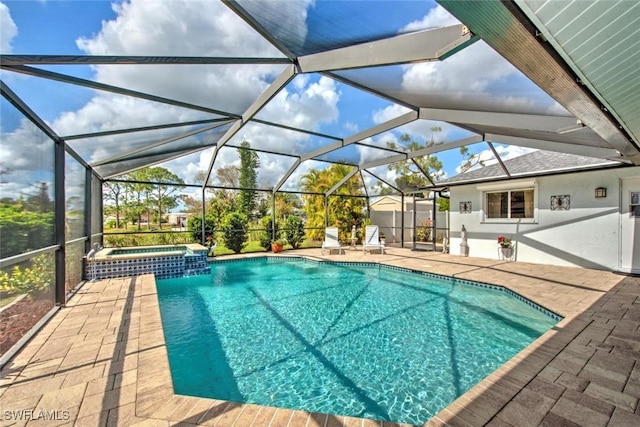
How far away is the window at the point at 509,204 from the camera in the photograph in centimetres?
988

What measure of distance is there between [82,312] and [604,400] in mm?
6934

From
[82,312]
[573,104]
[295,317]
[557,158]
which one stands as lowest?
[295,317]

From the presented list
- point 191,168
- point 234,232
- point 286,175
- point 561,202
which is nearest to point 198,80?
point 286,175

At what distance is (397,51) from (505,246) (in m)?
9.37

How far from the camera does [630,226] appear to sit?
24.9 ft

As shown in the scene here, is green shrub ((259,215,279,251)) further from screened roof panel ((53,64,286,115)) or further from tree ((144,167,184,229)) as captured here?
tree ((144,167,184,229))

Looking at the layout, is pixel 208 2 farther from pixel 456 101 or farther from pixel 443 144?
pixel 443 144

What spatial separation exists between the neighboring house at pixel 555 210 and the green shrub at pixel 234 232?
9686 mm

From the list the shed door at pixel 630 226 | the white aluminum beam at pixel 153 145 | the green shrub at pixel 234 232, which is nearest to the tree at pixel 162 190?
the green shrub at pixel 234 232

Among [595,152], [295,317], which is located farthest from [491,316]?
[595,152]

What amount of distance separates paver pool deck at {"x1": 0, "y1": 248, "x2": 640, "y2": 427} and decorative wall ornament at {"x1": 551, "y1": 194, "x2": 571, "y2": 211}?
4909 mm

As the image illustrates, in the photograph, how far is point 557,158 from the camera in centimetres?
947

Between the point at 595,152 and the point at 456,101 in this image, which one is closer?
the point at 456,101

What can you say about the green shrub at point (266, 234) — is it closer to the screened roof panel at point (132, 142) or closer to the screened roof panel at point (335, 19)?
the screened roof panel at point (132, 142)
